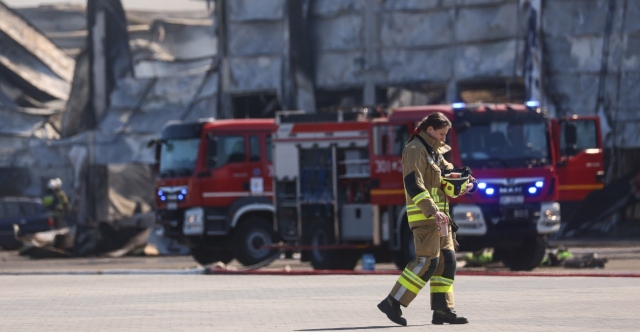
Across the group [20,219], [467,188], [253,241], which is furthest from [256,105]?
[467,188]

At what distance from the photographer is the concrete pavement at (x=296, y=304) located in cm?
971

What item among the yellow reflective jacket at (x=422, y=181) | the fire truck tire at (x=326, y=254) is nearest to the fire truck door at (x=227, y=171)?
the fire truck tire at (x=326, y=254)

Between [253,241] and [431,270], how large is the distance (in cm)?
1378

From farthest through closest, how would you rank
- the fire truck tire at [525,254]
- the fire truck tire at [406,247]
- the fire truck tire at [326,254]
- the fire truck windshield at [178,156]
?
the fire truck windshield at [178,156] < the fire truck tire at [326,254] < the fire truck tire at [525,254] < the fire truck tire at [406,247]

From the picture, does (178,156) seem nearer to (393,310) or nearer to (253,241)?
(253,241)

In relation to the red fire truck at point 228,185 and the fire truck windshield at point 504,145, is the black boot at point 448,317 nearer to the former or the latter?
the fire truck windshield at point 504,145

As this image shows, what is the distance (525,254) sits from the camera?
63.9 feet

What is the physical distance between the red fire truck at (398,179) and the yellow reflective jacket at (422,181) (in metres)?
8.58

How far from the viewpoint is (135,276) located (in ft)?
57.0

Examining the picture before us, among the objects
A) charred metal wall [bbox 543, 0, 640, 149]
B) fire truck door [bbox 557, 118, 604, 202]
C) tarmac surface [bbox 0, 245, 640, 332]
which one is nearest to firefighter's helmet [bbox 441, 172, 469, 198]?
tarmac surface [bbox 0, 245, 640, 332]

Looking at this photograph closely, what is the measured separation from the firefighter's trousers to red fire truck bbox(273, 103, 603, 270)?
8638 millimetres

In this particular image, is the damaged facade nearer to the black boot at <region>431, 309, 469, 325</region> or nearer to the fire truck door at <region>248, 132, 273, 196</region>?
the fire truck door at <region>248, 132, 273, 196</region>

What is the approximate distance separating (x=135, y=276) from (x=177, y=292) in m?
3.77

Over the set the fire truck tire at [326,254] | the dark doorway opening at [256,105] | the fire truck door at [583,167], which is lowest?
the fire truck tire at [326,254]
